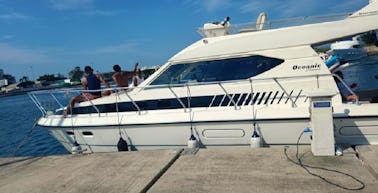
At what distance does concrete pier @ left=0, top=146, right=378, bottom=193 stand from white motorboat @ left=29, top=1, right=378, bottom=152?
3.01 ft

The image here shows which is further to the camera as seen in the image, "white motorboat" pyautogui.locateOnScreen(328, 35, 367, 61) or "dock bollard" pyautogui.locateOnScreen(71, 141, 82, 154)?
"white motorboat" pyautogui.locateOnScreen(328, 35, 367, 61)

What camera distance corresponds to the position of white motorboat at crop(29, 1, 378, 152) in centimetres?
536

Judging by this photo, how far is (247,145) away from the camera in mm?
5672

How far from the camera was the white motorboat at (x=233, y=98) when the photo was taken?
5.36 metres

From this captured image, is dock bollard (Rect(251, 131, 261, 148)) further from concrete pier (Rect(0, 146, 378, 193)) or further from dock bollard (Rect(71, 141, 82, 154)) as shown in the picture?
dock bollard (Rect(71, 141, 82, 154))

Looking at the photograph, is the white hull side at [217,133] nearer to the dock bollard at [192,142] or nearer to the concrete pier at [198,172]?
the dock bollard at [192,142]

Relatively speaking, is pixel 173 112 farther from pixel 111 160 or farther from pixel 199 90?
pixel 111 160

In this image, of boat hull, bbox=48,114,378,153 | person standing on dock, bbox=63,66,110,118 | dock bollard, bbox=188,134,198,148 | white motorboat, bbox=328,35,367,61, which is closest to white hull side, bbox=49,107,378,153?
boat hull, bbox=48,114,378,153

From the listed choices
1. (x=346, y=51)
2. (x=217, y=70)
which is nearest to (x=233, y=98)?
(x=217, y=70)

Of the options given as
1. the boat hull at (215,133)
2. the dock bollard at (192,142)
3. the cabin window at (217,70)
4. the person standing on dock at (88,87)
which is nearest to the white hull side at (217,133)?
the boat hull at (215,133)

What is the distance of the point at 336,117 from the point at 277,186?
7.63 ft

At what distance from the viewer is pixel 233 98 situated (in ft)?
19.8

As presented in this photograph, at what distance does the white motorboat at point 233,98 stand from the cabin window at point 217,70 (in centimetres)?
2

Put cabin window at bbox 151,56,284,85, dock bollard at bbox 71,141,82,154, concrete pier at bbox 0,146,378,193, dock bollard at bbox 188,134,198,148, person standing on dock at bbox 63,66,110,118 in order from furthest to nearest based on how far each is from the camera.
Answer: person standing on dock at bbox 63,66,110,118
dock bollard at bbox 71,141,82,154
cabin window at bbox 151,56,284,85
dock bollard at bbox 188,134,198,148
concrete pier at bbox 0,146,378,193
